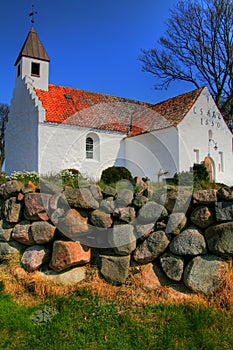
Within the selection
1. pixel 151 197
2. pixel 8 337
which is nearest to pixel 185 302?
pixel 151 197

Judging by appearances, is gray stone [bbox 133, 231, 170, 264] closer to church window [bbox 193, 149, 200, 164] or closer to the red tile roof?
the red tile roof

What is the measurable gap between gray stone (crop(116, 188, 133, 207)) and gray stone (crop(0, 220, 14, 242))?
1729 millimetres

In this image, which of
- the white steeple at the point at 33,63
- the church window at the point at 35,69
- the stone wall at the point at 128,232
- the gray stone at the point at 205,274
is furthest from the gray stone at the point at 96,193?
the church window at the point at 35,69

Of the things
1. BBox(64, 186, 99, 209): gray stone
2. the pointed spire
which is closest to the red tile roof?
the pointed spire

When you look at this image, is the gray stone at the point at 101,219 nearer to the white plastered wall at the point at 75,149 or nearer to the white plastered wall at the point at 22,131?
the white plastered wall at the point at 75,149

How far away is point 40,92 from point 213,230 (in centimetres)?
Result: 1371

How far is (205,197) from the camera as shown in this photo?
13.3 ft

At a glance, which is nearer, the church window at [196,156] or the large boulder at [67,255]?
the large boulder at [67,255]

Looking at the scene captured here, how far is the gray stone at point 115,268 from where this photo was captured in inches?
159

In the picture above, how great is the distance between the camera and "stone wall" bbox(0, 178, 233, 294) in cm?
394

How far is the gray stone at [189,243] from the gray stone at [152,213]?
36 centimetres

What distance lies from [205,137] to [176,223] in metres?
11.7

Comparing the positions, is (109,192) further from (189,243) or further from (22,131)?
(22,131)

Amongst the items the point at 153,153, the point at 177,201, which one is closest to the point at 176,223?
the point at 177,201
